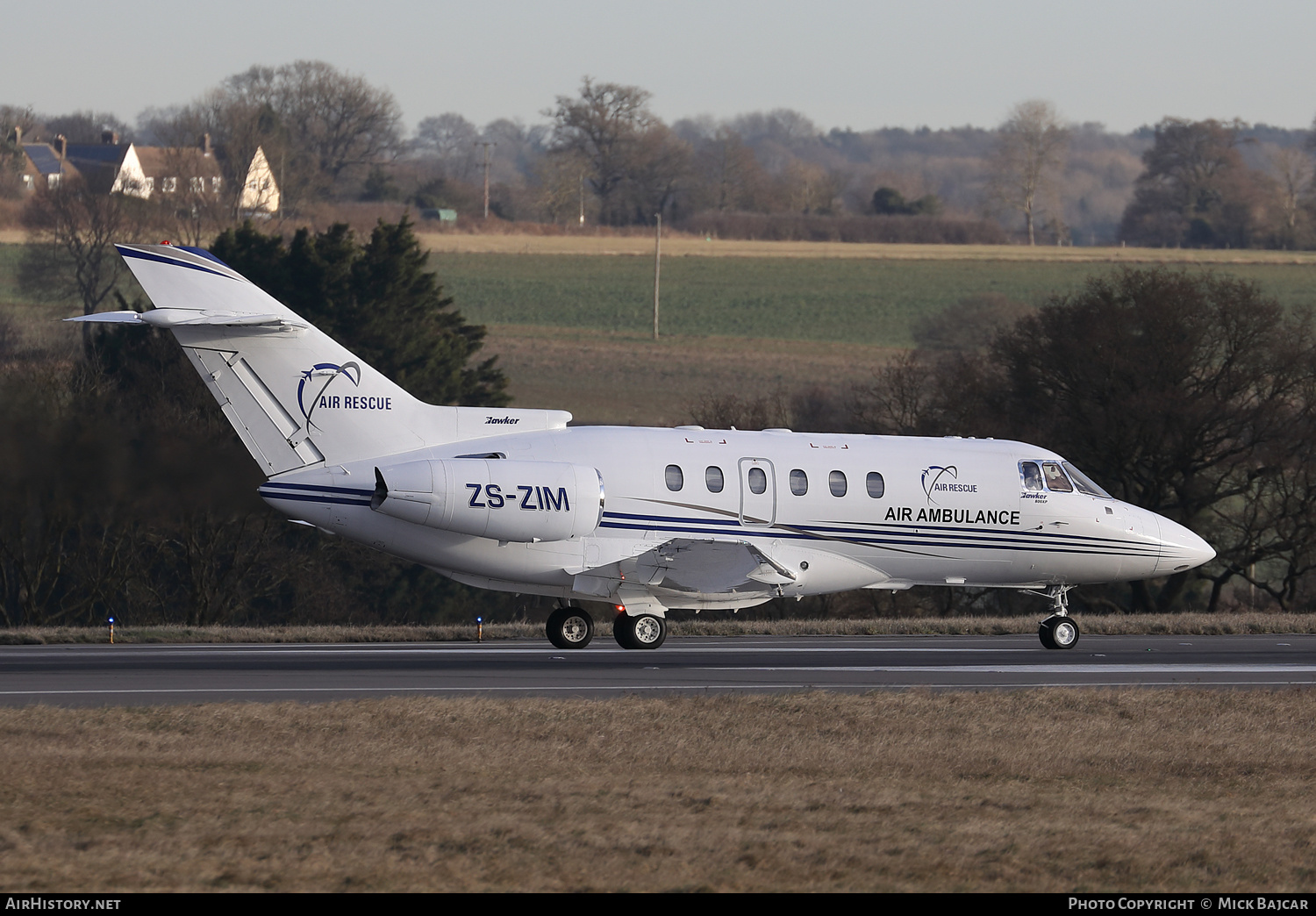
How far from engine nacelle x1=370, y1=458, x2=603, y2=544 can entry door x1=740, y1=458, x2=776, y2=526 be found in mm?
2241

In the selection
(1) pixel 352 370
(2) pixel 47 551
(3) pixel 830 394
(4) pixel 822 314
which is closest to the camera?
(1) pixel 352 370

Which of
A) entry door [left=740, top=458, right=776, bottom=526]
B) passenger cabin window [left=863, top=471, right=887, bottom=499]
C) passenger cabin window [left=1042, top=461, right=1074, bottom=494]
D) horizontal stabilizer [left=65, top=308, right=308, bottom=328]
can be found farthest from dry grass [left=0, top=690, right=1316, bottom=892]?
passenger cabin window [left=1042, top=461, right=1074, bottom=494]

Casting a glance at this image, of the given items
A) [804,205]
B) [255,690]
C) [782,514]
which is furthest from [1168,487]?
[804,205]

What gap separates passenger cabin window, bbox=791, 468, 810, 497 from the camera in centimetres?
2384

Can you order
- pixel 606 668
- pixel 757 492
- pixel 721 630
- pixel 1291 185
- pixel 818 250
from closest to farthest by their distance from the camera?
pixel 606 668, pixel 757 492, pixel 721 630, pixel 818 250, pixel 1291 185

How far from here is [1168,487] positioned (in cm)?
4488

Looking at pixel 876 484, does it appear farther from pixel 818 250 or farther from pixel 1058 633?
pixel 818 250

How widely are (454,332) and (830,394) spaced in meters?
13.5

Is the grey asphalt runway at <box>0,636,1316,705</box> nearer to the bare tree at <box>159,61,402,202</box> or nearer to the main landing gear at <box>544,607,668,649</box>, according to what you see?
the main landing gear at <box>544,607,668,649</box>

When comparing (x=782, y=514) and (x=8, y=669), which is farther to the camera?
(x=782, y=514)

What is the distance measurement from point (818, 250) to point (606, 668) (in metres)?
80.9

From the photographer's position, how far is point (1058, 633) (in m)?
25.9

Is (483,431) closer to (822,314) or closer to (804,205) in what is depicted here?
(822,314)

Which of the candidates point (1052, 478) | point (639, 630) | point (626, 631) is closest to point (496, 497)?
point (626, 631)
